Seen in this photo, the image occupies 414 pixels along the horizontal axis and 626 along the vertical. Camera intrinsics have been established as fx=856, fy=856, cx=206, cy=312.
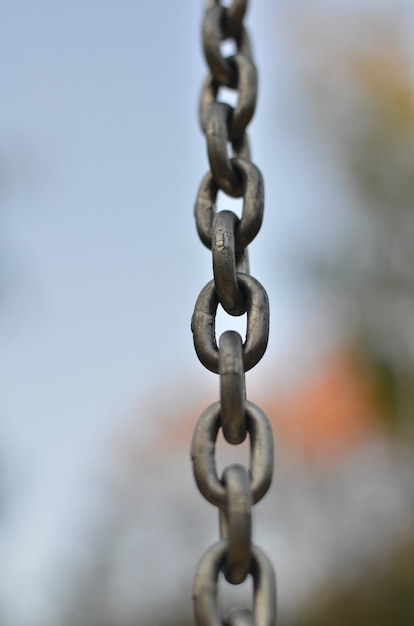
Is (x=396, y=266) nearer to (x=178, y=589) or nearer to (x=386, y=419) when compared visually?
(x=386, y=419)

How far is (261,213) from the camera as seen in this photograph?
2.09 ft

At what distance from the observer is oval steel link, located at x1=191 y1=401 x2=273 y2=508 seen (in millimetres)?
492

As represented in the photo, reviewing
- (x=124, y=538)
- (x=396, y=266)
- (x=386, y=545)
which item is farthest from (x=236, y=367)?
(x=124, y=538)

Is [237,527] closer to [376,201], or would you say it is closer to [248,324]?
[248,324]

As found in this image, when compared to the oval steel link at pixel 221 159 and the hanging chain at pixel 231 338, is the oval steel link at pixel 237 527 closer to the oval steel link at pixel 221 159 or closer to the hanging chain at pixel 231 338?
the hanging chain at pixel 231 338

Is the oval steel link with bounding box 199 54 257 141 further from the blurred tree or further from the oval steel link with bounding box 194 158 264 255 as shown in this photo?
the blurred tree

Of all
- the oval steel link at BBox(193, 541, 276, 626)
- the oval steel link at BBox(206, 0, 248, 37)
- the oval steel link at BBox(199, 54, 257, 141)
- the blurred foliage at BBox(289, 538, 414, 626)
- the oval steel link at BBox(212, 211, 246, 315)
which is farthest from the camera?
the blurred foliage at BBox(289, 538, 414, 626)

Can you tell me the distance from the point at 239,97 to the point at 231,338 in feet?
0.91

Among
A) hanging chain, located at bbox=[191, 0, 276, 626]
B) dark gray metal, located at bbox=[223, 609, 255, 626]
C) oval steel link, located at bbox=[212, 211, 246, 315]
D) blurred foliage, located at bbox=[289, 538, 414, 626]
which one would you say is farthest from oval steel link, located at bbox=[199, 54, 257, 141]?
blurred foliage, located at bbox=[289, 538, 414, 626]

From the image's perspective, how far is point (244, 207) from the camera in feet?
2.10

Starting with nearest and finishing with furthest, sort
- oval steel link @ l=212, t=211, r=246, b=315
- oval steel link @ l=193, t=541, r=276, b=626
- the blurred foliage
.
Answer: oval steel link @ l=193, t=541, r=276, b=626 → oval steel link @ l=212, t=211, r=246, b=315 → the blurred foliage

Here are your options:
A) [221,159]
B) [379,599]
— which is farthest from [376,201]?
[221,159]

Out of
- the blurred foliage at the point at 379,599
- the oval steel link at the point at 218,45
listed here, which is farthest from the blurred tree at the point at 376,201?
the oval steel link at the point at 218,45

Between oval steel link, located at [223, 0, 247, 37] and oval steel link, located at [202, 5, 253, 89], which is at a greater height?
oval steel link, located at [223, 0, 247, 37]
